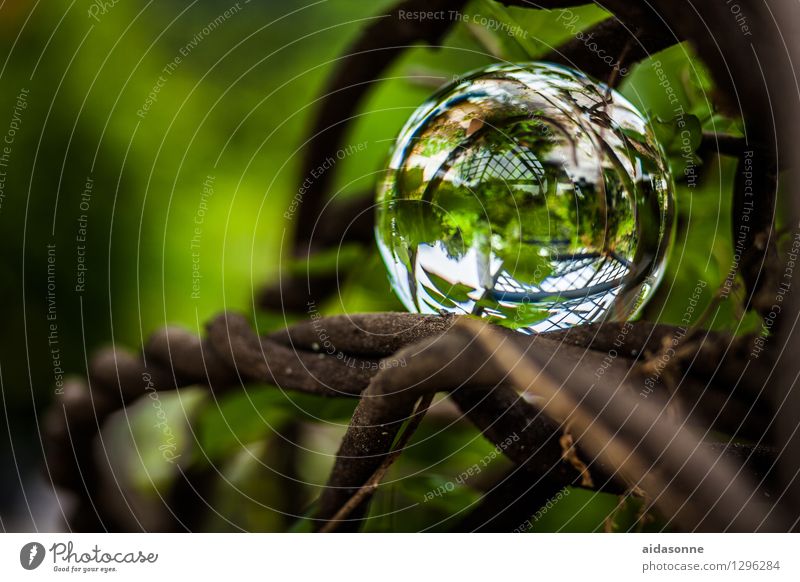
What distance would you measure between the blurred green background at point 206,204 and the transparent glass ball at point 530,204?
0.05 metres

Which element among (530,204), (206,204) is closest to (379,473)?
(530,204)

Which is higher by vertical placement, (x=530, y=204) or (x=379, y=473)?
(x=530, y=204)

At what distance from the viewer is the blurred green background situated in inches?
14.6

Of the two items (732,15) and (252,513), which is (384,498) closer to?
(252,513)

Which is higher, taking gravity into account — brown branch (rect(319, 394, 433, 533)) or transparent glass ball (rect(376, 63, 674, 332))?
transparent glass ball (rect(376, 63, 674, 332))

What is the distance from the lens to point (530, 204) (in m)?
0.30

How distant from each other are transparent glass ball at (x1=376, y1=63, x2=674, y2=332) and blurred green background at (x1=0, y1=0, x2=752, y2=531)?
5cm

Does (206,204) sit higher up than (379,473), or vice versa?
(206,204)

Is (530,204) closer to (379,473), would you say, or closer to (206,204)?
(379,473)

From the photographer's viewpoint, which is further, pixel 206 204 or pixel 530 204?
pixel 206 204

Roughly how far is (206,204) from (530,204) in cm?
29

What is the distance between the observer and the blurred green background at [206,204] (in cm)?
37
